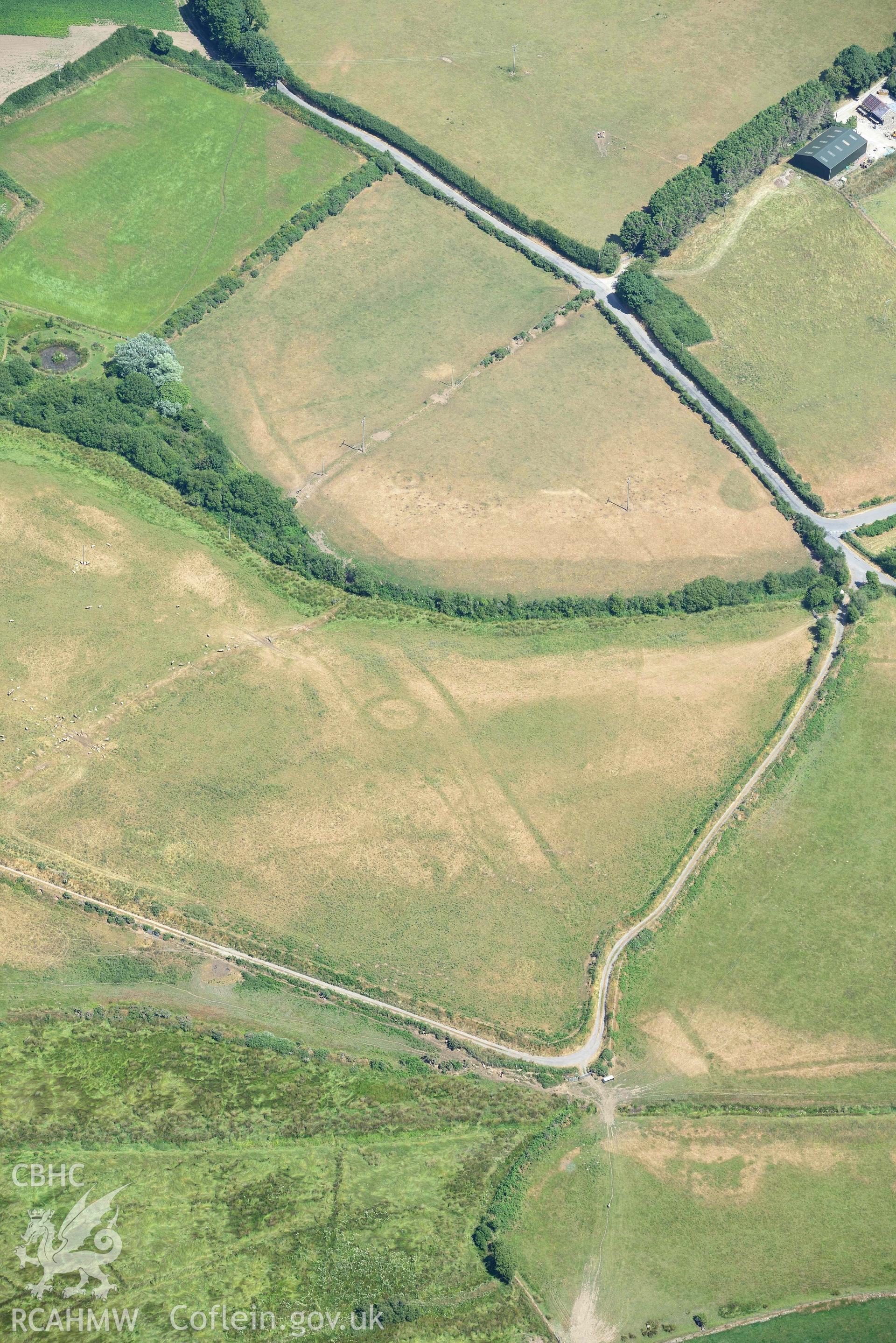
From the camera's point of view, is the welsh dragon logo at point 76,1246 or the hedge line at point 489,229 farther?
the hedge line at point 489,229

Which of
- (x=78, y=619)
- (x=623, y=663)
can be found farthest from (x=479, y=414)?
(x=78, y=619)

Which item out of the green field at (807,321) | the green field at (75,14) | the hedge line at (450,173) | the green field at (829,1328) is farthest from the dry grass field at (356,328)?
the green field at (829,1328)

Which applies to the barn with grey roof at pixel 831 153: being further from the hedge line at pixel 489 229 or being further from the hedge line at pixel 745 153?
the hedge line at pixel 489 229

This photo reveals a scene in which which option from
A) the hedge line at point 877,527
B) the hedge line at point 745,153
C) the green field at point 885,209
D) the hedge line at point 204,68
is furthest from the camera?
the hedge line at point 204,68

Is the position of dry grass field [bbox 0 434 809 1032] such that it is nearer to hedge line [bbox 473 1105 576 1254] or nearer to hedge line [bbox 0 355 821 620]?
hedge line [bbox 0 355 821 620]

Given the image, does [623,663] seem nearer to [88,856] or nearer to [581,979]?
[581,979]

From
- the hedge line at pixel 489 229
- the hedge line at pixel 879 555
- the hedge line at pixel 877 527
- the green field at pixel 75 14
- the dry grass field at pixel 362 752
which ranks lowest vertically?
the dry grass field at pixel 362 752
